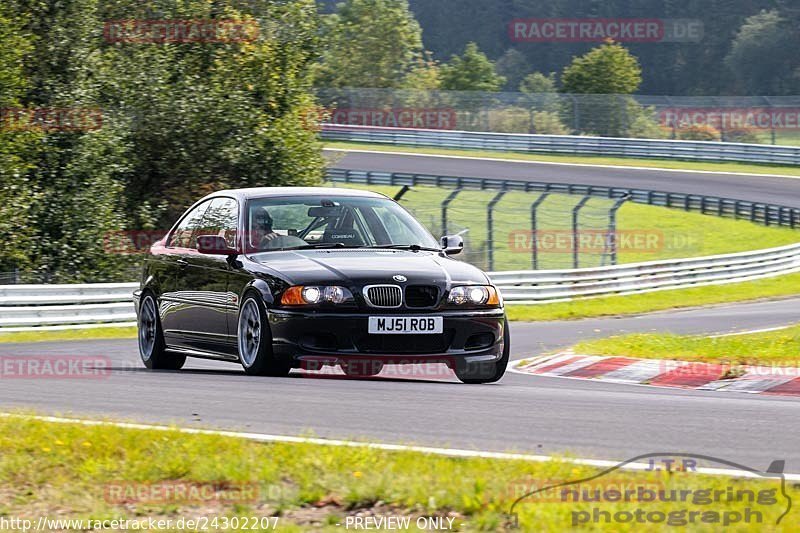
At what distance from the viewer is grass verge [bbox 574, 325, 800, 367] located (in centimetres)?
1205

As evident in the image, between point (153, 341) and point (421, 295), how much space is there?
3223 mm

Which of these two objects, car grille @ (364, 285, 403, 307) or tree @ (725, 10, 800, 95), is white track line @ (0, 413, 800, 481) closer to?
car grille @ (364, 285, 403, 307)

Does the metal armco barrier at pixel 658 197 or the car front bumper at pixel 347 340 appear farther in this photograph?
the metal armco barrier at pixel 658 197

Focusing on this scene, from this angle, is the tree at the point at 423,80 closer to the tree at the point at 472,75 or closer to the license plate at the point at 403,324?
the tree at the point at 472,75

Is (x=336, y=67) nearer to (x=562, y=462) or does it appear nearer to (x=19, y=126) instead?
(x=19, y=126)

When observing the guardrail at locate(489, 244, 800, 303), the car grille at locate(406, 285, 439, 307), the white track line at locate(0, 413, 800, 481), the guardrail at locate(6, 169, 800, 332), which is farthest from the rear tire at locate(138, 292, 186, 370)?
the guardrail at locate(489, 244, 800, 303)

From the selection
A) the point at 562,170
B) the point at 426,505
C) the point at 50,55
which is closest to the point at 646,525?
the point at 426,505

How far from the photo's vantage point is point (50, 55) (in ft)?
96.9

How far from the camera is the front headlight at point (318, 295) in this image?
8984mm

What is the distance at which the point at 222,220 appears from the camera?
10.5 m

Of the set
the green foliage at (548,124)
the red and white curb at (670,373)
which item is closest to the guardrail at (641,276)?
the red and white curb at (670,373)

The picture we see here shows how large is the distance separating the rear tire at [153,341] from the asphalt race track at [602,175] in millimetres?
34173

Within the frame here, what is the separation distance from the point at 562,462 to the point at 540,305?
2190 cm

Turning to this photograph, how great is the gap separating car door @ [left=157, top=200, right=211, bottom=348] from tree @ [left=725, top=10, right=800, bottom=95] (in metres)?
85.8
